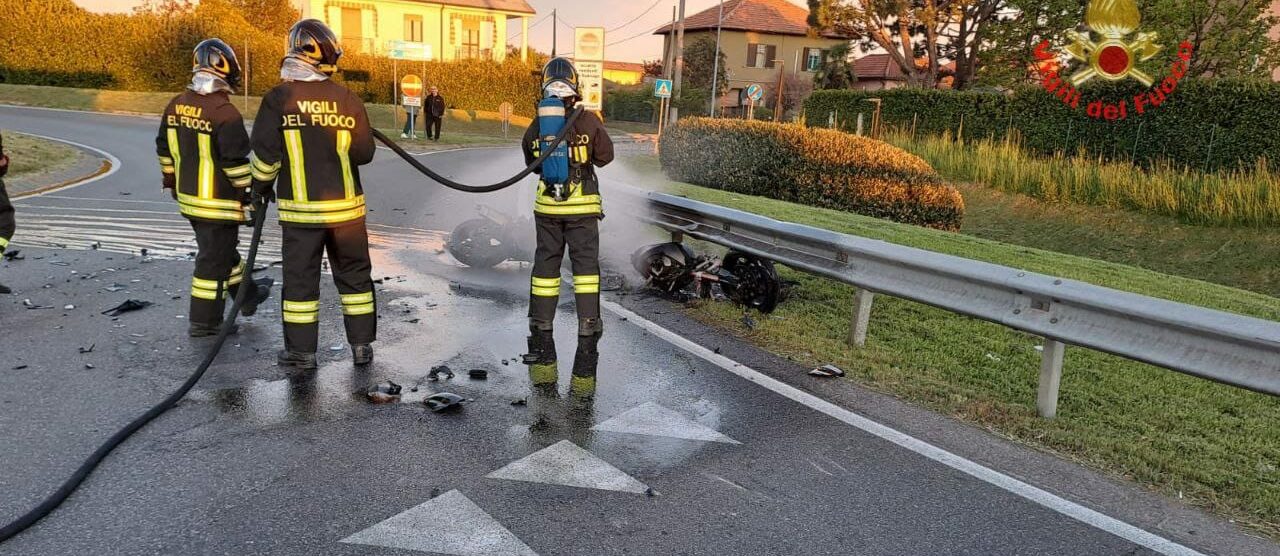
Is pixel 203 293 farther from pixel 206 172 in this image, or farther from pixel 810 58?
pixel 810 58

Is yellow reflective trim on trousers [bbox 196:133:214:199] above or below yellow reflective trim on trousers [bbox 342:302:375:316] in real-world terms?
above

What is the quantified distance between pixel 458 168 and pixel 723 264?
531 inches

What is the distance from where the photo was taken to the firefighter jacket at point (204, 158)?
5352 millimetres

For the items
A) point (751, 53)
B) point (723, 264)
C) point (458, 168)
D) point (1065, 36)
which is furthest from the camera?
Result: point (751, 53)

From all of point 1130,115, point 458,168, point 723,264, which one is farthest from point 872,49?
point 723,264

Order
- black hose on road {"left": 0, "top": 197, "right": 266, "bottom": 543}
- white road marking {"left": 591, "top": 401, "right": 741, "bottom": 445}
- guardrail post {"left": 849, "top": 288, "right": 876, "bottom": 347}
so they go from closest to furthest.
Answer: black hose on road {"left": 0, "top": 197, "right": 266, "bottom": 543} → white road marking {"left": 591, "top": 401, "right": 741, "bottom": 445} → guardrail post {"left": 849, "top": 288, "right": 876, "bottom": 347}

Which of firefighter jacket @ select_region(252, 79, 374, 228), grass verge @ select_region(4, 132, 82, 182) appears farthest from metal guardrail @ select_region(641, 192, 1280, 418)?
grass verge @ select_region(4, 132, 82, 182)

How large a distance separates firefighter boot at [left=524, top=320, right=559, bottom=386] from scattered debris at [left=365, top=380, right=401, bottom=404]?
0.77 meters

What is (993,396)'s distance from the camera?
→ 5.03 meters

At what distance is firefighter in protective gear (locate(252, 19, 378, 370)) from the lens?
472 centimetres

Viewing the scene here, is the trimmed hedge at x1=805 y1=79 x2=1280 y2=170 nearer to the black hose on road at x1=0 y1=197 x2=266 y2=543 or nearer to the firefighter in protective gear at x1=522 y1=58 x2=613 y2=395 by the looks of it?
the firefighter in protective gear at x1=522 y1=58 x2=613 y2=395

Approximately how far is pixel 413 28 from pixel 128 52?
18.3 m

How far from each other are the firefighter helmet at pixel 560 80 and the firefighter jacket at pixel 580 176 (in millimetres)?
169

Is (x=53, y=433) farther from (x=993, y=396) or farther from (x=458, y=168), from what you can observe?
(x=458, y=168)
